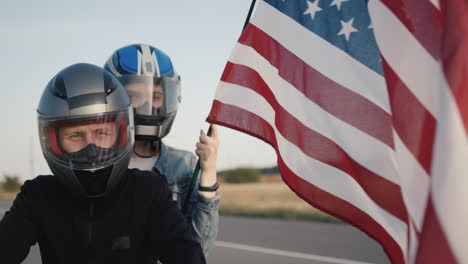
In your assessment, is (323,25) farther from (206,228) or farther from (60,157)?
(60,157)

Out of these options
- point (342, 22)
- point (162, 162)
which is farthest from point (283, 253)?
point (342, 22)

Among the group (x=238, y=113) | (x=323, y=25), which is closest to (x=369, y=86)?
(x=323, y=25)

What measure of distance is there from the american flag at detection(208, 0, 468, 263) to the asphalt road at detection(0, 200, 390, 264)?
5.36 metres

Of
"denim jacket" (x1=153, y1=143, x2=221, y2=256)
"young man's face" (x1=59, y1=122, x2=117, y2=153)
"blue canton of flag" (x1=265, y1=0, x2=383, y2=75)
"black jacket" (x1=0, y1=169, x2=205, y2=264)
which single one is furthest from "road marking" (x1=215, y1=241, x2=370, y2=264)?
"young man's face" (x1=59, y1=122, x2=117, y2=153)

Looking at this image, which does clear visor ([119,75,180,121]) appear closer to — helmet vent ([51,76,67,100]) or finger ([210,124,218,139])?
finger ([210,124,218,139])

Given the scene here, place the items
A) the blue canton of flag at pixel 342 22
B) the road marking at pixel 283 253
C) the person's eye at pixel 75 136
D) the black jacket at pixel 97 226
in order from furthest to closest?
the road marking at pixel 283 253 < the blue canton of flag at pixel 342 22 < the person's eye at pixel 75 136 < the black jacket at pixel 97 226

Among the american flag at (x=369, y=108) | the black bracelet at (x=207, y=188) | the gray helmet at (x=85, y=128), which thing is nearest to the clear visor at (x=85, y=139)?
the gray helmet at (x=85, y=128)

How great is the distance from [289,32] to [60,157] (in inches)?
55.3

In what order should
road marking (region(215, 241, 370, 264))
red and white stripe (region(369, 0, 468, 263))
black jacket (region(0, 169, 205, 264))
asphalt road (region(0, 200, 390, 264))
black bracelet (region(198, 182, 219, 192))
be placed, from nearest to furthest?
red and white stripe (region(369, 0, 468, 263)) → black jacket (region(0, 169, 205, 264)) → black bracelet (region(198, 182, 219, 192)) → road marking (region(215, 241, 370, 264)) → asphalt road (region(0, 200, 390, 264))

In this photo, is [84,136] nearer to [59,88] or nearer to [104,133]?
[104,133]

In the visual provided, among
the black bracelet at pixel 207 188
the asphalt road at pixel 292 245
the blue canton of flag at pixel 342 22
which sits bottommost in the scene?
the asphalt road at pixel 292 245

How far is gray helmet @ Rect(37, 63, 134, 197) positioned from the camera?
2.70 metres

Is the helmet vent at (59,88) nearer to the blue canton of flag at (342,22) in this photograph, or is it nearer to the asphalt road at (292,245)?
the blue canton of flag at (342,22)

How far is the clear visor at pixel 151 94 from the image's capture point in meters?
3.54
